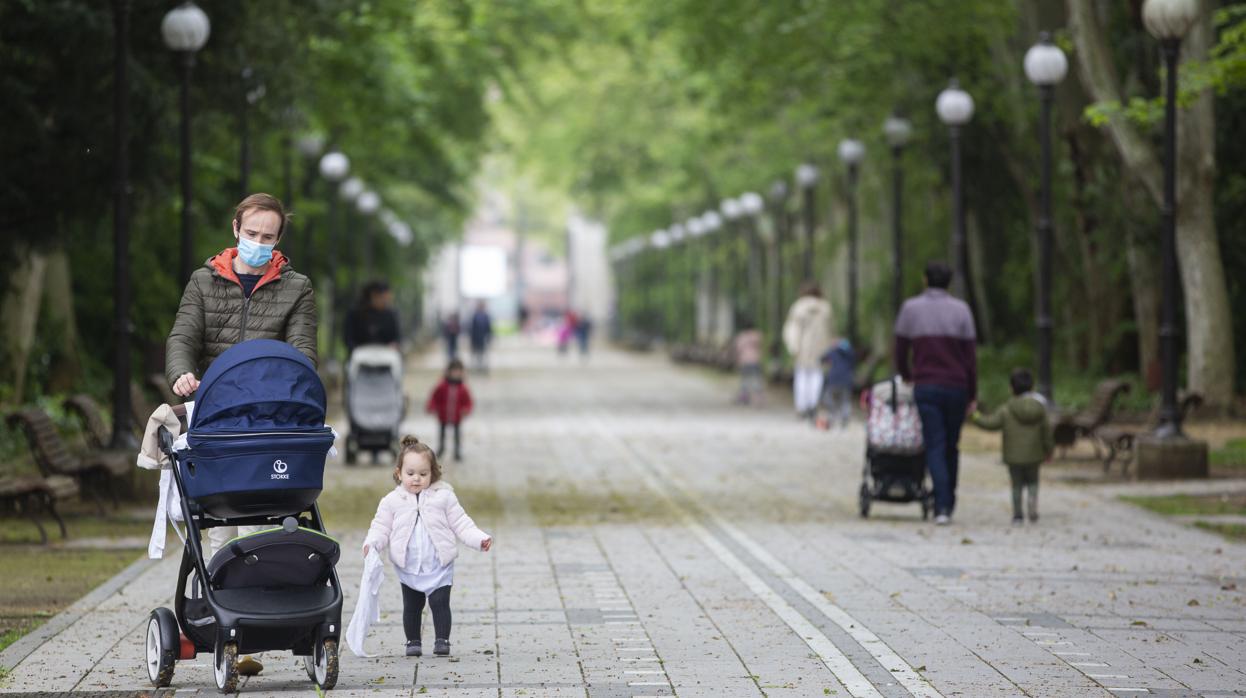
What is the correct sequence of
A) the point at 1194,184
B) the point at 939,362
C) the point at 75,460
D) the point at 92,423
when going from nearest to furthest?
1. the point at 939,362
2. the point at 75,460
3. the point at 92,423
4. the point at 1194,184

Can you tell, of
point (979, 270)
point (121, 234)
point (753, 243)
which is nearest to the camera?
point (121, 234)

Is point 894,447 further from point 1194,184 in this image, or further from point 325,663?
point 1194,184

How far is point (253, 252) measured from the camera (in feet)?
28.6

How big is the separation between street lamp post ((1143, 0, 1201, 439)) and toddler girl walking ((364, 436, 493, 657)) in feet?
39.4

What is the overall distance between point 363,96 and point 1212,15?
15.6m

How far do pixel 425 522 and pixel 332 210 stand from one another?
118ft

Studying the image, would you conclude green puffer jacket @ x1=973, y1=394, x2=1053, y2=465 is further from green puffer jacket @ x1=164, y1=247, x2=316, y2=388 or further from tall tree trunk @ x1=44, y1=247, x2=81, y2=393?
tall tree trunk @ x1=44, y1=247, x2=81, y2=393

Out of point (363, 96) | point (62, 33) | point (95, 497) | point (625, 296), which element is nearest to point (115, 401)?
point (95, 497)

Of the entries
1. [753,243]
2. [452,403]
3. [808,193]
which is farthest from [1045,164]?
[753,243]

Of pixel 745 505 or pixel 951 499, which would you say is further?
pixel 745 505

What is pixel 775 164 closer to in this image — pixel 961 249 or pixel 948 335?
pixel 961 249

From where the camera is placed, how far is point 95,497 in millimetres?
17516

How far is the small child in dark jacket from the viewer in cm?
3000

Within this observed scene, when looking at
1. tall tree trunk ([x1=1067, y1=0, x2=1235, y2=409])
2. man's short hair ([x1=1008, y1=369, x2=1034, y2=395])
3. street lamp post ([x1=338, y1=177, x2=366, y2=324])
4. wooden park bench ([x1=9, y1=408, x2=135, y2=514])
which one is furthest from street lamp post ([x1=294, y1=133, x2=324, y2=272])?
man's short hair ([x1=1008, y1=369, x2=1034, y2=395])
